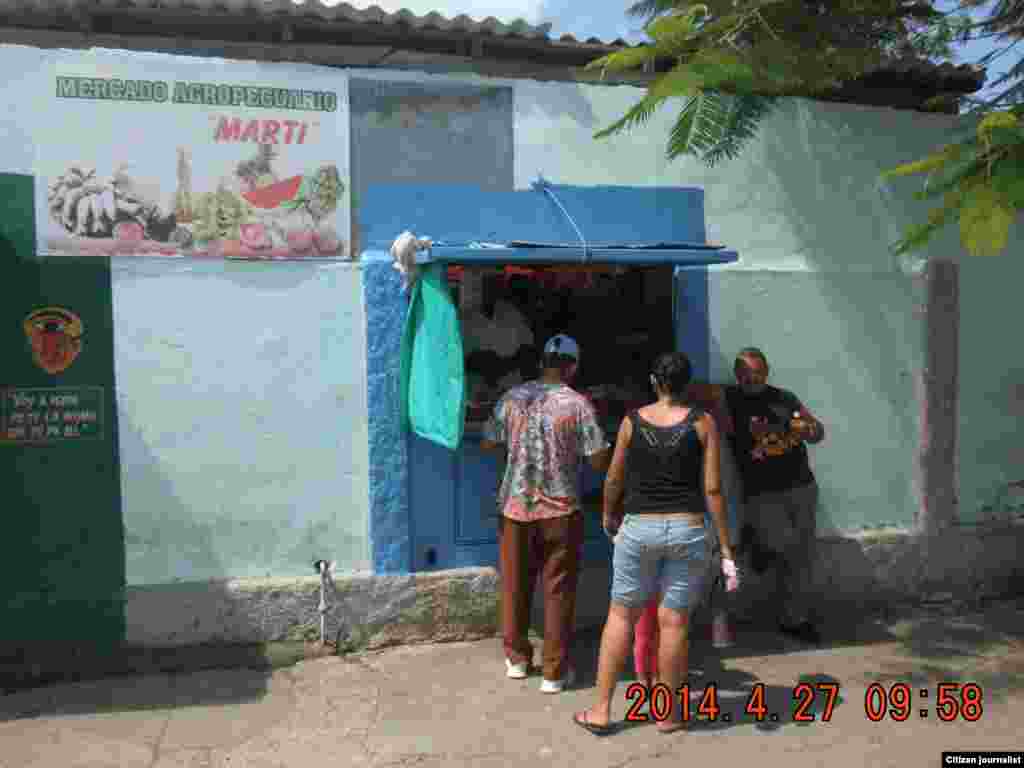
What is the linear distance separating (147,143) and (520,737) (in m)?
3.51

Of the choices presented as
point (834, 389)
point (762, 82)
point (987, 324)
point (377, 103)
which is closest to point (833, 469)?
point (834, 389)

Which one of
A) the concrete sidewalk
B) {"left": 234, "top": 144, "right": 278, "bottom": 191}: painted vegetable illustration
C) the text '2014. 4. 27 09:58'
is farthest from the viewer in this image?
{"left": 234, "top": 144, "right": 278, "bottom": 191}: painted vegetable illustration

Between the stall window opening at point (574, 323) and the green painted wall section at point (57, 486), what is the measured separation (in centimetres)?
206

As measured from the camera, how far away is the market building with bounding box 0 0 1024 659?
5199 mm

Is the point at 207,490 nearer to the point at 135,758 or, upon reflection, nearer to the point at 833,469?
the point at 135,758

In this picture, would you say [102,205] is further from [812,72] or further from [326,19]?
[812,72]

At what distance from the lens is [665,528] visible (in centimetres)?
448

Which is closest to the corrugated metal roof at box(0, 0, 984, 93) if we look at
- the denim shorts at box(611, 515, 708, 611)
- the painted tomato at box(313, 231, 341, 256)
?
the painted tomato at box(313, 231, 341, 256)

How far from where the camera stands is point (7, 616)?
5.16m

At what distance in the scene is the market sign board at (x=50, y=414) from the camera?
5.14 metres

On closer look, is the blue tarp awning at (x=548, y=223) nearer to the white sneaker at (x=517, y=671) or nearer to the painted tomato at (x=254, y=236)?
the painted tomato at (x=254, y=236)

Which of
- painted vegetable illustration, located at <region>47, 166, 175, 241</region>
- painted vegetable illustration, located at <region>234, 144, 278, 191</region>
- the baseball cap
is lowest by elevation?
the baseball cap

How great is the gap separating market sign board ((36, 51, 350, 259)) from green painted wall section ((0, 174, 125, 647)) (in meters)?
0.14

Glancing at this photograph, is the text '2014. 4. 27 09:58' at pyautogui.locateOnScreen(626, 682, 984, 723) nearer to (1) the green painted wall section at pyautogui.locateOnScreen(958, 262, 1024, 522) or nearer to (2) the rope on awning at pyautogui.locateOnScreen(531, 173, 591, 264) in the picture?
(1) the green painted wall section at pyautogui.locateOnScreen(958, 262, 1024, 522)
